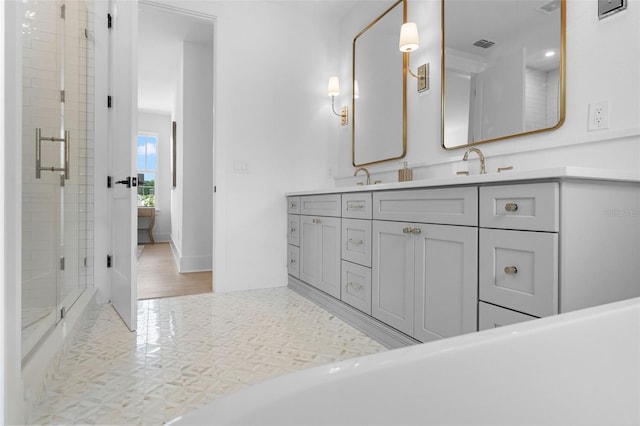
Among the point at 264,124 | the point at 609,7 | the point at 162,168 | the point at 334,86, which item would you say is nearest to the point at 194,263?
the point at 264,124

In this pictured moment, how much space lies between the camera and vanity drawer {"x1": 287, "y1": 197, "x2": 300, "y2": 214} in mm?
3090

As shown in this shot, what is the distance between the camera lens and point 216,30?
3076 millimetres

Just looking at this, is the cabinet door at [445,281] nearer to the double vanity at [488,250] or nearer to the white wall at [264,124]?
the double vanity at [488,250]

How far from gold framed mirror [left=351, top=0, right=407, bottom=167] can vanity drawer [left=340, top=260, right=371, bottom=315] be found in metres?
0.98

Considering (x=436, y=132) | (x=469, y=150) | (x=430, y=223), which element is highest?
(x=436, y=132)

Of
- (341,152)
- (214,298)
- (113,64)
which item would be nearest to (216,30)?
(113,64)

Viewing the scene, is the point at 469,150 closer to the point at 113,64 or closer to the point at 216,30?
the point at 216,30

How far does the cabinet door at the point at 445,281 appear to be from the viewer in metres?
1.43

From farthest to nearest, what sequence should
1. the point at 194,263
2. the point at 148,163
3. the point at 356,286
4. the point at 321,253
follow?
the point at 148,163, the point at 194,263, the point at 321,253, the point at 356,286

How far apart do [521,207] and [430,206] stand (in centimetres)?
44

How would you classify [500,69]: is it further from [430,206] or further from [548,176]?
[548,176]

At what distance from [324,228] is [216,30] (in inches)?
75.2

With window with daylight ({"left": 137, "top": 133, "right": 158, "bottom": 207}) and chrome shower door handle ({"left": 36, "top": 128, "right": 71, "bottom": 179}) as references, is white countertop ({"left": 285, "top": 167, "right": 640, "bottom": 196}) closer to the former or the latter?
chrome shower door handle ({"left": 36, "top": 128, "right": 71, "bottom": 179})

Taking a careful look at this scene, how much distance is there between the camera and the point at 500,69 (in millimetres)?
1979
